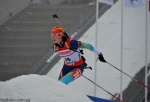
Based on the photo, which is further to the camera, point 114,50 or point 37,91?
point 114,50

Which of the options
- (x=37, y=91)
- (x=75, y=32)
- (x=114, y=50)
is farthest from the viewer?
(x=75, y=32)

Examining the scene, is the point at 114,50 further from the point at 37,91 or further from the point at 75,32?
the point at 37,91

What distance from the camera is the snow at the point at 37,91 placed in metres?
6.21

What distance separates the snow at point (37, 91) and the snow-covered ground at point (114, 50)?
7.87 meters

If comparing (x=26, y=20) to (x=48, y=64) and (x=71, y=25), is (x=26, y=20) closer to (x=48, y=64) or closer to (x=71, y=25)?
(x=71, y=25)

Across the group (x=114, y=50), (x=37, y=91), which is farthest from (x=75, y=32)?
(x=37, y=91)

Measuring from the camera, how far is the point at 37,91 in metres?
6.43

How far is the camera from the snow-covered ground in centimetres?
1576

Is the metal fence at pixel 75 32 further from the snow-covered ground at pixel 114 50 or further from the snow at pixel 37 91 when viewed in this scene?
the snow at pixel 37 91

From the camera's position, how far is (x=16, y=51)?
62.1ft

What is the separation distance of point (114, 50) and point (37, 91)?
36.5 feet

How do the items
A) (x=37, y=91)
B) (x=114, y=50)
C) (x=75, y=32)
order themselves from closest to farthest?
(x=37, y=91)
(x=114, y=50)
(x=75, y=32)

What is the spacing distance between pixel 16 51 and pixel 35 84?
12.4 m

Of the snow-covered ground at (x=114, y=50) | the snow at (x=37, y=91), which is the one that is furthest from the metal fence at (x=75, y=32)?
the snow at (x=37, y=91)
